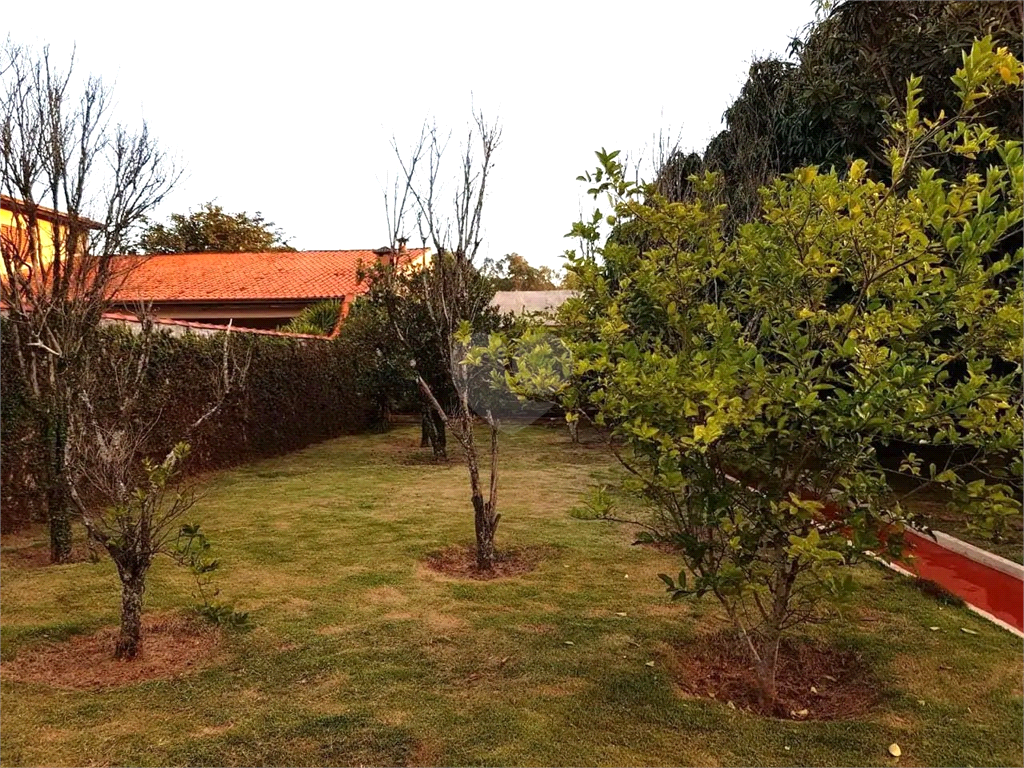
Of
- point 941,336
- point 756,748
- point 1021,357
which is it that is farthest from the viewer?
point 941,336

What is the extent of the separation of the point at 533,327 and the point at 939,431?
211 cm

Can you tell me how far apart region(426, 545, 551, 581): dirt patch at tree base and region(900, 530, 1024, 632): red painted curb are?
3089mm

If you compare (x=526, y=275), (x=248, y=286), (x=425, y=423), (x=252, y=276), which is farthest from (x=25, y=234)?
(x=526, y=275)

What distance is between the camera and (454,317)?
6.98m

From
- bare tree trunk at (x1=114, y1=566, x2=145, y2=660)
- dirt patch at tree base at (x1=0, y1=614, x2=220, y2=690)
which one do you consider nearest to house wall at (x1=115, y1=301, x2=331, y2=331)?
dirt patch at tree base at (x1=0, y1=614, x2=220, y2=690)

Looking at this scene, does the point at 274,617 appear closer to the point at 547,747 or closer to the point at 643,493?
the point at 547,747

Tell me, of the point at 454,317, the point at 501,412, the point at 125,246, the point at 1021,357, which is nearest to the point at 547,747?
the point at 1021,357

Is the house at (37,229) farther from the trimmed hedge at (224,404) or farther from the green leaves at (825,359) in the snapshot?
the green leaves at (825,359)

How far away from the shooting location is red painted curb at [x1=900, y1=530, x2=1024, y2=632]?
540 centimetres

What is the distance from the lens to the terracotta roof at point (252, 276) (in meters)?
21.2

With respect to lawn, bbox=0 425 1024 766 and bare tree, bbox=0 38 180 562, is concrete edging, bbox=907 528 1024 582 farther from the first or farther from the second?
bare tree, bbox=0 38 180 562

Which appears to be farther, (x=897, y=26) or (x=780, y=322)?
(x=897, y=26)

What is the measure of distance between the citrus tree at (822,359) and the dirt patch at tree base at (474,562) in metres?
2.69

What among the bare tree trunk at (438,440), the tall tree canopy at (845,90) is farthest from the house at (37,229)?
the bare tree trunk at (438,440)
